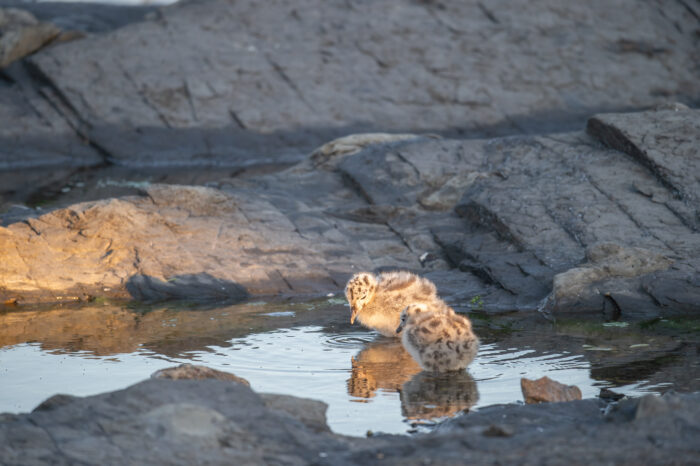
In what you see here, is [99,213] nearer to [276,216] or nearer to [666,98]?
[276,216]

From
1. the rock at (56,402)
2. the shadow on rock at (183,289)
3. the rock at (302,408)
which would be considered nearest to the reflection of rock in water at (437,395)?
the rock at (302,408)

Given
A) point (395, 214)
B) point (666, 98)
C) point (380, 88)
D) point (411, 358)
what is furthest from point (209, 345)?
point (666, 98)

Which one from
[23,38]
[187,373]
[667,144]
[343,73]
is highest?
[23,38]

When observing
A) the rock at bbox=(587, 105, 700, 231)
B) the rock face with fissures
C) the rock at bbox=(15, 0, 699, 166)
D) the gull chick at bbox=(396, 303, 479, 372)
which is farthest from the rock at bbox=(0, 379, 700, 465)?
the rock at bbox=(15, 0, 699, 166)

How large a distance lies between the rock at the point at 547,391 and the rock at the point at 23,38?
20920 millimetres

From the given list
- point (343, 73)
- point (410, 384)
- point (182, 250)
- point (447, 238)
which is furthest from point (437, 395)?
point (343, 73)

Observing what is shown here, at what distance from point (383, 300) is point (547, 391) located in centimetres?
269

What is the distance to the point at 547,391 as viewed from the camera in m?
6.11

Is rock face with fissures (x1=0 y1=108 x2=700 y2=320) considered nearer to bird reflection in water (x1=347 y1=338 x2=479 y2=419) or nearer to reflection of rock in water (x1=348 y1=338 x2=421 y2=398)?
reflection of rock in water (x1=348 y1=338 x2=421 y2=398)

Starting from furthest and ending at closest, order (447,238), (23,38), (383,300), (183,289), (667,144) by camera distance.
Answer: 1. (23,38)
2. (447,238)
3. (667,144)
4. (183,289)
5. (383,300)

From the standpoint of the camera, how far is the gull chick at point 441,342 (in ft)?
23.4

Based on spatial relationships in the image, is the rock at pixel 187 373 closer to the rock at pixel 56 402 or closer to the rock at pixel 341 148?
the rock at pixel 56 402

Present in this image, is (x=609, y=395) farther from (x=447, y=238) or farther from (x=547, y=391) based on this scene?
(x=447, y=238)

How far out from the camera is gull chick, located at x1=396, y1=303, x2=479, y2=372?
7145 millimetres
